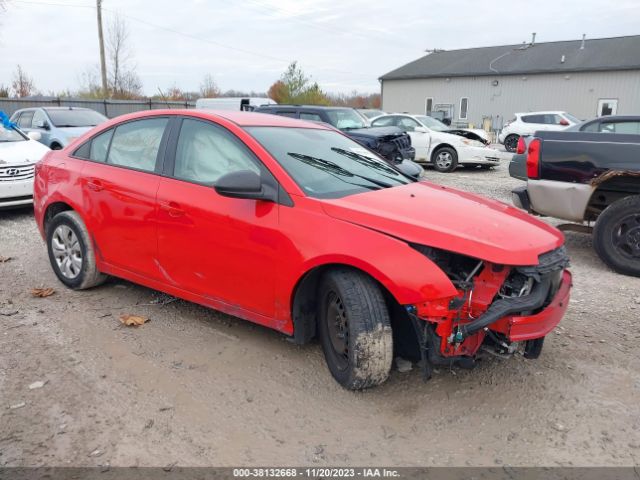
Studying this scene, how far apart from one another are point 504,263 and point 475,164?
12115 mm

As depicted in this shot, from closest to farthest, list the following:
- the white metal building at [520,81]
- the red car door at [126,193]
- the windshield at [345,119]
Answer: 1. the red car door at [126,193]
2. the windshield at [345,119]
3. the white metal building at [520,81]

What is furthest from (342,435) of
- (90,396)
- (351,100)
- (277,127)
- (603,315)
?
(351,100)

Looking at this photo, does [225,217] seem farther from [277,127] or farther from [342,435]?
[342,435]

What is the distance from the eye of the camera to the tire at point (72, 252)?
448 cm

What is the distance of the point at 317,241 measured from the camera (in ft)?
9.96

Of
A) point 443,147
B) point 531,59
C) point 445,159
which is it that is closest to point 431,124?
point 443,147

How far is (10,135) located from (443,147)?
10081 millimetres

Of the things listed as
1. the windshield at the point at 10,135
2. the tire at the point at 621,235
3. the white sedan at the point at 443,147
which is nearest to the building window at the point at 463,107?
the white sedan at the point at 443,147

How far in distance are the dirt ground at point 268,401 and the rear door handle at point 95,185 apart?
3.30 feet

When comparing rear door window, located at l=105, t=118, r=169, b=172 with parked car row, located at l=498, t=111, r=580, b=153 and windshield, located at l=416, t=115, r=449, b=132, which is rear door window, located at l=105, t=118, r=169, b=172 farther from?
parked car row, located at l=498, t=111, r=580, b=153

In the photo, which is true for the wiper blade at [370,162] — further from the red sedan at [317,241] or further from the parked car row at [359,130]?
the parked car row at [359,130]

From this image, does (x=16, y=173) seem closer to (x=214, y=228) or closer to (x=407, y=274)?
(x=214, y=228)

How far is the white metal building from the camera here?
32.2 m

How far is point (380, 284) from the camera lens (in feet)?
9.86
